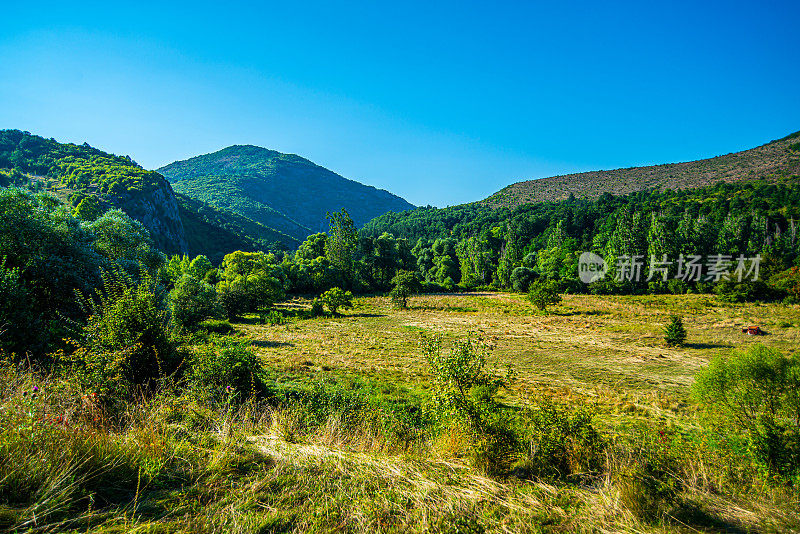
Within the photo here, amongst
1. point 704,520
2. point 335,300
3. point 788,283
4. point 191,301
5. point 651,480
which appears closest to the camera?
point 704,520

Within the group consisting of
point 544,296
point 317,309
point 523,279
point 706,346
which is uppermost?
point 523,279

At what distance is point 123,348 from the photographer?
22.1 feet

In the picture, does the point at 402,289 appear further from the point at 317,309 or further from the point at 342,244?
the point at 342,244

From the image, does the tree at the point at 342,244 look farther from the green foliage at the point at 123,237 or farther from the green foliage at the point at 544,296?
the green foliage at the point at 123,237

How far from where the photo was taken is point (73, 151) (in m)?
108

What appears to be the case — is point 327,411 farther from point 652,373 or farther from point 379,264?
point 379,264

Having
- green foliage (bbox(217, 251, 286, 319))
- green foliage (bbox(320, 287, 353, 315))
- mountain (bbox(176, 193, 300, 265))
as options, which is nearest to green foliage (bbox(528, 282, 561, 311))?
green foliage (bbox(320, 287, 353, 315))

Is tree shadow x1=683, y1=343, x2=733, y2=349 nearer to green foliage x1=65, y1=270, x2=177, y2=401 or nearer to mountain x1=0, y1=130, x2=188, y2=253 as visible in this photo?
green foliage x1=65, y1=270, x2=177, y2=401

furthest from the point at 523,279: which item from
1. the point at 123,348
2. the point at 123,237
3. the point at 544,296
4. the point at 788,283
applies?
the point at 123,348

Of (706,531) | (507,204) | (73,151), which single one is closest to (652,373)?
(706,531)

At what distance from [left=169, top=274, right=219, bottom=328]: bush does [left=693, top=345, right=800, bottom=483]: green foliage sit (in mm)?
30038

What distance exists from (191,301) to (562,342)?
102 ft

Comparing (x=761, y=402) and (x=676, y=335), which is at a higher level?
(x=761, y=402)

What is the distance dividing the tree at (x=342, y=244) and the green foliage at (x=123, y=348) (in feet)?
217
